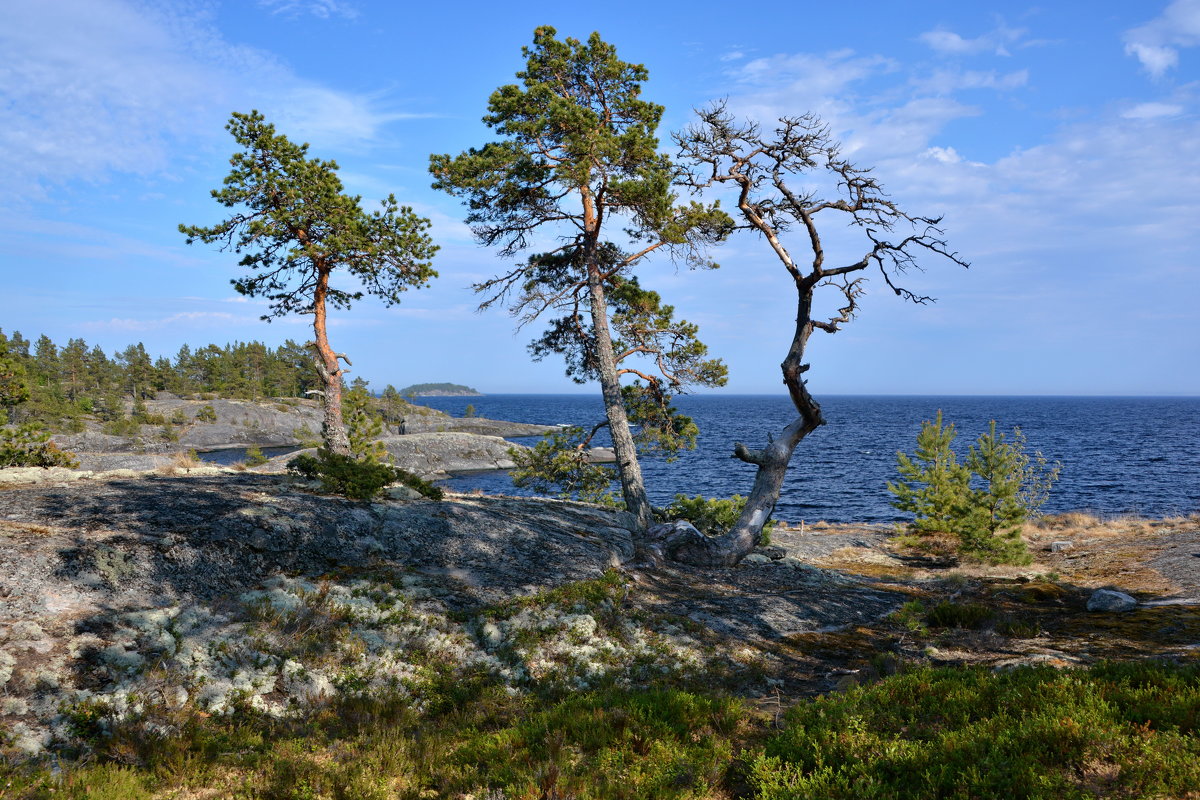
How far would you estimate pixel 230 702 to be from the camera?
648cm

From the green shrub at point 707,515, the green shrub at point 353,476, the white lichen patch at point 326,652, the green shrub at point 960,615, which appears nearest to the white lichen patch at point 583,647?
the white lichen patch at point 326,652

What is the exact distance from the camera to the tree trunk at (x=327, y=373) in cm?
1753

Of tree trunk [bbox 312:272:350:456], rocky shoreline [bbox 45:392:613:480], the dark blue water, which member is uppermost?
tree trunk [bbox 312:272:350:456]

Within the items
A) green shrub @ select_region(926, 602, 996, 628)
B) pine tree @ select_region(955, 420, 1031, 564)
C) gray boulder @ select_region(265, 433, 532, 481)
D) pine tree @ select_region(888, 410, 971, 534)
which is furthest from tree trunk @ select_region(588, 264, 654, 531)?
gray boulder @ select_region(265, 433, 532, 481)

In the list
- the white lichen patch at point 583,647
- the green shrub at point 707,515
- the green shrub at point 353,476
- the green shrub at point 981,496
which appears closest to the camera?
the white lichen patch at point 583,647

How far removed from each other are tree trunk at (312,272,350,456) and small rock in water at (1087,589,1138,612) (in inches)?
691

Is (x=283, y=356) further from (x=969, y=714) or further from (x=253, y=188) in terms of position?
(x=969, y=714)

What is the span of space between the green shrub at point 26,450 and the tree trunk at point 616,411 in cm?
1530

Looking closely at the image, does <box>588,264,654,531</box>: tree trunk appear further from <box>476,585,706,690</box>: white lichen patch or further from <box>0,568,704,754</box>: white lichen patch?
<box>476,585,706,690</box>: white lichen patch

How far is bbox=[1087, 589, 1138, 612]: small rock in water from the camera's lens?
34.5 feet

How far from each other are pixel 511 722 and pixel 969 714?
4521 millimetres

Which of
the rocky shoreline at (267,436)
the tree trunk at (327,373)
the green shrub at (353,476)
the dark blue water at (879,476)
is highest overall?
the tree trunk at (327,373)

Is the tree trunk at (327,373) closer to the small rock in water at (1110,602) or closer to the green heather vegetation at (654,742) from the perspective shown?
the green heather vegetation at (654,742)

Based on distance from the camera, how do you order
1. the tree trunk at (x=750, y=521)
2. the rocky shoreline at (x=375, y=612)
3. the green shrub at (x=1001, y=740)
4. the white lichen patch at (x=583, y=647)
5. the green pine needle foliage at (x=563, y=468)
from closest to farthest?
the green shrub at (x=1001, y=740)
the rocky shoreline at (x=375, y=612)
the white lichen patch at (x=583, y=647)
the tree trunk at (x=750, y=521)
the green pine needle foliage at (x=563, y=468)
